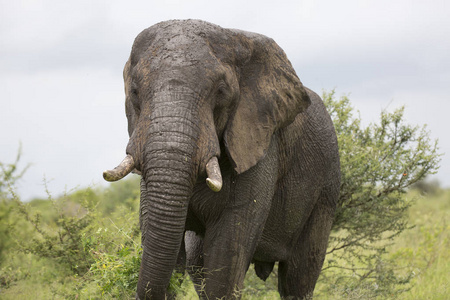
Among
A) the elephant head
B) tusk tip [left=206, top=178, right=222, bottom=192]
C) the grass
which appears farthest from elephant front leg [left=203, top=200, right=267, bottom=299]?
the grass

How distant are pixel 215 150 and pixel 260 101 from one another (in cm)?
77

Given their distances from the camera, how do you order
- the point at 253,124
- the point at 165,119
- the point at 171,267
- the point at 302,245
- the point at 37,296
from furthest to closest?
the point at 37,296
the point at 302,245
the point at 253,124
the point at 171,267
the point at 165,119

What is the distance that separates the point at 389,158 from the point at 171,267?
465cm

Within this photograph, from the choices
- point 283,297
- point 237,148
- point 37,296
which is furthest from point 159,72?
point 37,296

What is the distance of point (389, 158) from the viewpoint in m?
8.34

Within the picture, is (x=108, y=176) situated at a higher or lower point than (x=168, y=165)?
lower

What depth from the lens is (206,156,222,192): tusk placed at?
12.9 feet

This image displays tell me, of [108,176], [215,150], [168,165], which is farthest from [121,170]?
[215,150]

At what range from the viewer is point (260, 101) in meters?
4.78

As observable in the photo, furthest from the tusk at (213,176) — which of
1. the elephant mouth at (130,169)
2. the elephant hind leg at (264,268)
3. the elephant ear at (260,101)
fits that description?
the elephant hind leg at (264,268)

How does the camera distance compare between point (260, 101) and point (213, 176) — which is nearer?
point (213, 176)

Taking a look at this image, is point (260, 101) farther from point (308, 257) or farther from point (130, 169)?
point (308, 257)

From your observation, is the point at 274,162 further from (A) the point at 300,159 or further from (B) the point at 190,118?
(B) the point at 190,118

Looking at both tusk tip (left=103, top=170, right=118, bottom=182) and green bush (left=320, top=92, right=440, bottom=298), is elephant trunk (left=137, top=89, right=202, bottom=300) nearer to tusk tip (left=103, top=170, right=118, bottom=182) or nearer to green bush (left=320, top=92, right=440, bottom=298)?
tusk tip (left=103, top=170, right=118, bottom=182)
